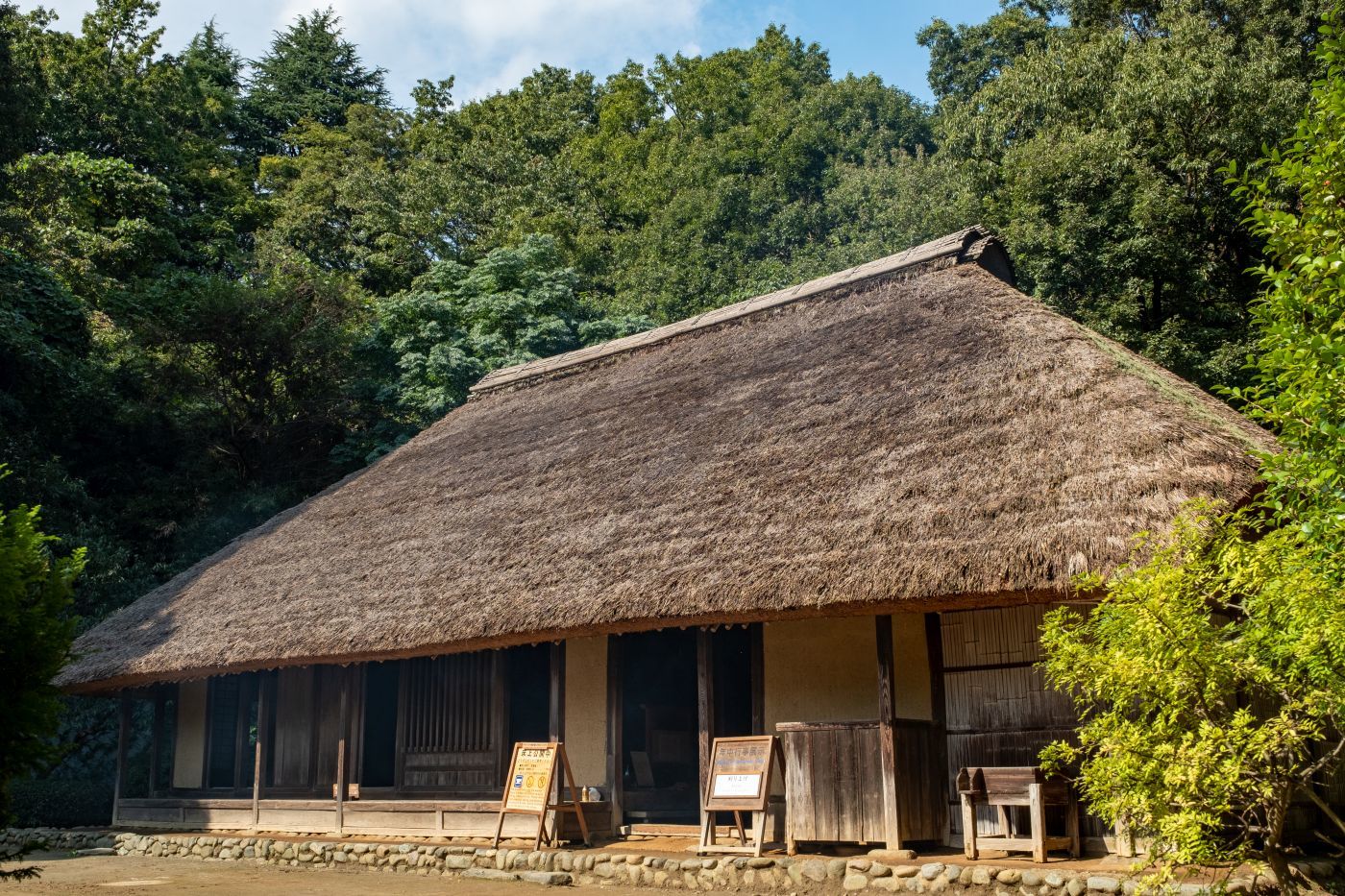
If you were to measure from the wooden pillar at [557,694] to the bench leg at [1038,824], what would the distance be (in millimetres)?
4542

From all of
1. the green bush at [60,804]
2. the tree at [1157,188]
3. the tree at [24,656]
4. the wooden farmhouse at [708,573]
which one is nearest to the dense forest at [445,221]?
the tree at [1157,188]

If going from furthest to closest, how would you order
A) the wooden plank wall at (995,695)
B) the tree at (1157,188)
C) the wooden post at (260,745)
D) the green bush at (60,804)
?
the tree at (1157,188)
the green bush at (60,804)
the wooden post at (260,745)
the wooden plank wall at (995,695)

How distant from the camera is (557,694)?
36.8 feet

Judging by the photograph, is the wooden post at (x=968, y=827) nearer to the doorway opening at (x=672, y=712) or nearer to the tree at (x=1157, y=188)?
the doorway opening at (x=672, y=712)

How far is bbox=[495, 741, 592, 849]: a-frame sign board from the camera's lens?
10215 millimetres

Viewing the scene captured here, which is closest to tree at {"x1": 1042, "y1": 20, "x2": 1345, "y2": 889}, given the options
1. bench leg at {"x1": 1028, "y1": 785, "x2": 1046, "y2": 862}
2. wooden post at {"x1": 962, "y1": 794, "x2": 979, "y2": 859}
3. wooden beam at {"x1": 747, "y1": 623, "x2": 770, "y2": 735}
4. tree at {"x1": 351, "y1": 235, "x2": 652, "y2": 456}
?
bench leg at {"x1": 1028, "y1": 785, "x2": 1046, "y2": 862}

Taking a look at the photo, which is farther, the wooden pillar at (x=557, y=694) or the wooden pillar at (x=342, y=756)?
the wooden pillar at (x=342, y=756)

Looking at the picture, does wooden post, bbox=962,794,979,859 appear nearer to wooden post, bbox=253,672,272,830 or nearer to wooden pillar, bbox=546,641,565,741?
wooden pillar, bbox=546,641,565,741

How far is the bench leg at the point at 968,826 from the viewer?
8.16m

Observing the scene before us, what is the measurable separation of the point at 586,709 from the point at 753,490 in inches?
133

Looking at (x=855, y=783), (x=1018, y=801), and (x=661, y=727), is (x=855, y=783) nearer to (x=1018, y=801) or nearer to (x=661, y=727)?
(x=1018, y=801)

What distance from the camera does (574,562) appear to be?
10.5 meters

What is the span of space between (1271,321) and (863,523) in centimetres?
369

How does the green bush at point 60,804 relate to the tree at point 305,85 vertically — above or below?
below
